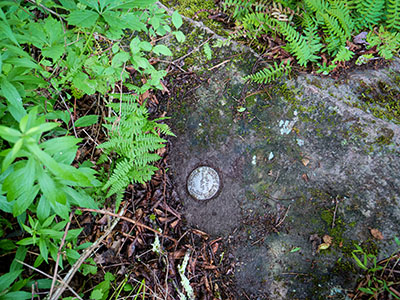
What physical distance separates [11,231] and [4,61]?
1.81m

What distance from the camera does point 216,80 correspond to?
3762 mm

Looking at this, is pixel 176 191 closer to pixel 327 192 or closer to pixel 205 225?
pixel 205 225

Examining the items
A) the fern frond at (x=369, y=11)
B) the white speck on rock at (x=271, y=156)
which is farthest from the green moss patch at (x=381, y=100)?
the white speck on rock at (x=271, y=156)

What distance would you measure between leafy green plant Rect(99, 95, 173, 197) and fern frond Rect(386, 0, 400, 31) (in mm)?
3185

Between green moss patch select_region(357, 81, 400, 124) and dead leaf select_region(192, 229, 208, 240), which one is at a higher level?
green moss patch select_region(357, 81, 400, 124)

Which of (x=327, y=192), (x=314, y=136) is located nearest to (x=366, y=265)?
(x=327, y=192)

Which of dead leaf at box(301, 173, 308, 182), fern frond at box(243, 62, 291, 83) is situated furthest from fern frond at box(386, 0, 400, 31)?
dead leaf at box(301, 173, 308, 182)

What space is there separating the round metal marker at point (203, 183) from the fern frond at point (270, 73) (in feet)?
4.56

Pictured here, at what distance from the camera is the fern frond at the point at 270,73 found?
3.45m

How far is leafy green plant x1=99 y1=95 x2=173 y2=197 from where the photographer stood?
9.71 ft

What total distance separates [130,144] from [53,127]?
1561mm

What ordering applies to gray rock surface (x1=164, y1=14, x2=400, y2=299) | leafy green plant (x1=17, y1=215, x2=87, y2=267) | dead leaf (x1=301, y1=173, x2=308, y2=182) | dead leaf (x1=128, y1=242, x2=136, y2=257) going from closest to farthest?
leafy green plant (x1=17, y1=215, x2=87, y2=267) < gray rock surface (x1=164, y1=14, x2=400, y2=299) < dead leaf (x1=128, y1=242, x2=136, y2=257) < dead leaf (x1=301, y1=173, x2=308, y2=182)

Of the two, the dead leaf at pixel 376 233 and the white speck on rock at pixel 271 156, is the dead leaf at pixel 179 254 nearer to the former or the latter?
the white speck on rock at pixel 271 156

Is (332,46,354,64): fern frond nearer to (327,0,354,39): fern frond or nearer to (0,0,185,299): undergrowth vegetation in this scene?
(327,0,354,39): fern frond
